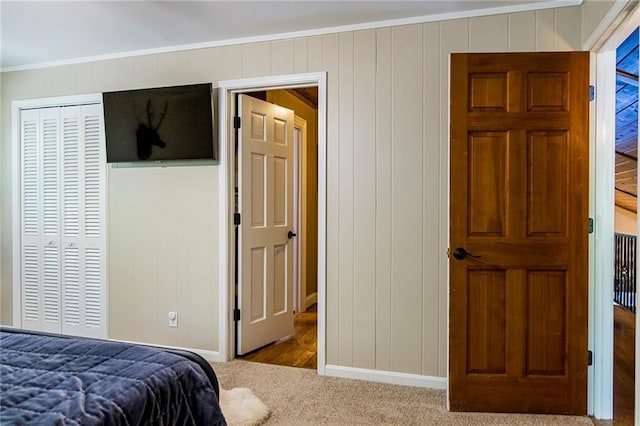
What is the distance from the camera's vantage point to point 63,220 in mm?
3754

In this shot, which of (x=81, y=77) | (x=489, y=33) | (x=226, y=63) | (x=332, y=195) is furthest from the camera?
(x=81, y=77)

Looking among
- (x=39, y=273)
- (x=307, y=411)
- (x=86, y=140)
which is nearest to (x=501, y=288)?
(x=307, y=411)

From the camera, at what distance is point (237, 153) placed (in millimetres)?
3346

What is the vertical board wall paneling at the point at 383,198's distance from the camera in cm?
290

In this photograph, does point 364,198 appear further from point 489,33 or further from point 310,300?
point 310,300

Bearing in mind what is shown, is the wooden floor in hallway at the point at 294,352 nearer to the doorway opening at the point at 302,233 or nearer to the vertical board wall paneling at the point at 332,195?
the doorway opening at the point at 302,233

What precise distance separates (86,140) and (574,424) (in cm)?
401

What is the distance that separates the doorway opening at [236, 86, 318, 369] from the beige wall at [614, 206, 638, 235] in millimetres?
4097

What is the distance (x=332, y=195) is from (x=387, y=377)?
1284 millimetres

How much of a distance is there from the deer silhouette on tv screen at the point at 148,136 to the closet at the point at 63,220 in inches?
18.4

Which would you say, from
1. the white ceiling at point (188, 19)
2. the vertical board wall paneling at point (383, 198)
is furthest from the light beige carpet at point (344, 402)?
the white ceiling at point (188, 19)

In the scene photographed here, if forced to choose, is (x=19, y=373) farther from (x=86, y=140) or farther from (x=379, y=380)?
(x=86, y=140)

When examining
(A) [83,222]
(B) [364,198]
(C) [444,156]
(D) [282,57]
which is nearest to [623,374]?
(C) [444,156]

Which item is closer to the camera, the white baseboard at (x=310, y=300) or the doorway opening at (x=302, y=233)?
the doorway opening at (x=302, y=233)
